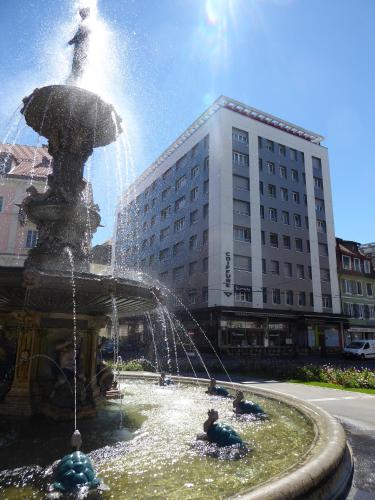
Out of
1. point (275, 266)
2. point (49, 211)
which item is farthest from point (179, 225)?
point (49, 211)

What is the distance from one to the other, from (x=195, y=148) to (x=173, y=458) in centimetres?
4450

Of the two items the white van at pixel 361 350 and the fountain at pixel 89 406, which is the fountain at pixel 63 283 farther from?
the white van at pixel 361 350

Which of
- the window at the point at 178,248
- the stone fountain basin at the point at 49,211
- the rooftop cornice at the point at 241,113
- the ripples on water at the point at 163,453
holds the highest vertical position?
the rooftop cornice at the point at 241,113

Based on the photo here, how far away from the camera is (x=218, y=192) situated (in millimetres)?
40156

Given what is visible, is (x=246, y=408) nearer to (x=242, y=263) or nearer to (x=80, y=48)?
(x=80, y=48)

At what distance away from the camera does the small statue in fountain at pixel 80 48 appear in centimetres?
878

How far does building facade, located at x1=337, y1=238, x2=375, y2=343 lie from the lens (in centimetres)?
4618

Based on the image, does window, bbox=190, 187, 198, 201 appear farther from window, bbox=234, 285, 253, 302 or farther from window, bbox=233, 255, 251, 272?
window, bbox=234, 285, 253, 302

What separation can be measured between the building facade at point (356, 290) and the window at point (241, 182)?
15.6 metres

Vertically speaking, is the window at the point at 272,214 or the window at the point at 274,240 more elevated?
the window at the point at 272,214

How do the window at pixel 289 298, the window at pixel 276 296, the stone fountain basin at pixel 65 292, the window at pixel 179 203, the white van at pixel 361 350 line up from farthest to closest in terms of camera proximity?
1. the window at pixel 179 203
2. the window at pixel 289 298
3. the window at pixel 276 296
4. the white van at pixel 361 350
5. the stone fountain basin at pixel 65 292

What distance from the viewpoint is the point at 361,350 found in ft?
118

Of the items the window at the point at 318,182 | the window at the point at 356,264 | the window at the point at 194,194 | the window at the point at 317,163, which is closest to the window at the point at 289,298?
the window at the point at 356,264

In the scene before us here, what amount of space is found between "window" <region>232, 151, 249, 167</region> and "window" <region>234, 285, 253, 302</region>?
14.2m
